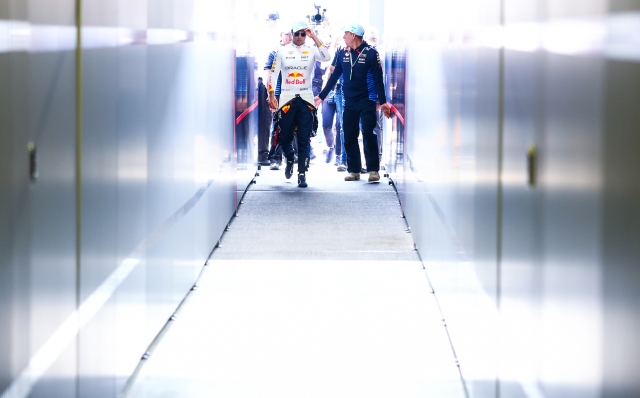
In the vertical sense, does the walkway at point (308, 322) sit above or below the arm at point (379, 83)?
below

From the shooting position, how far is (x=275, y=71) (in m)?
11.2

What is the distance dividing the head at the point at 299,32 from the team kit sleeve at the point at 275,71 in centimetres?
25

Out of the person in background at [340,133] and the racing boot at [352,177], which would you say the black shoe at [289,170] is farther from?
the person in background at [340,133]

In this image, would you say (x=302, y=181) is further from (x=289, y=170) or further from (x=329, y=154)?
(x=329, y=154)

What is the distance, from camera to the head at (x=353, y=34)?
11.1 metres

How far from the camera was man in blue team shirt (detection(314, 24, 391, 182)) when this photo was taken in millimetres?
11242

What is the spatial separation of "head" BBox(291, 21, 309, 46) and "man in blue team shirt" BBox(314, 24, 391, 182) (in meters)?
0.48

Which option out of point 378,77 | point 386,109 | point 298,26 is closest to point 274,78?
point 298,26

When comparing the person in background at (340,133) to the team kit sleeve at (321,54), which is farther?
the person in background at (340,133)

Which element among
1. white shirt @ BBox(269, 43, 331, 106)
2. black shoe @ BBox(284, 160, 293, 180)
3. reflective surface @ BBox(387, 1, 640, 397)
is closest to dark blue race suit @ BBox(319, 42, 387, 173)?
white shirt @ BBox(269, 43, 331, 106)

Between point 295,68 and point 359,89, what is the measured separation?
2.84ft

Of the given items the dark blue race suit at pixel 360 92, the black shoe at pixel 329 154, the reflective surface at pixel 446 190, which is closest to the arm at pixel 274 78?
the dark blue race suit at pixel 360 92

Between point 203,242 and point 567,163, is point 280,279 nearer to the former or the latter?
point 203,242

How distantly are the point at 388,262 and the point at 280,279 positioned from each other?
3.33 feet
